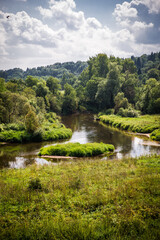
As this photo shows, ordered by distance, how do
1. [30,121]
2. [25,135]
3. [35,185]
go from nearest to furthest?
[35,185] < [25,135] < [30,121]

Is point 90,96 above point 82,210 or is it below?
above

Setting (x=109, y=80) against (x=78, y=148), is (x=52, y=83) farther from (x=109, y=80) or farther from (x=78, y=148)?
(x=78, y=148)

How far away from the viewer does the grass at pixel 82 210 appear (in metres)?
6.03

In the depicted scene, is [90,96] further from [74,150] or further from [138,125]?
[74,150]

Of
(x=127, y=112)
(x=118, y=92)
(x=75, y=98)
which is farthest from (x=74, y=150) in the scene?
(x=75, y=98)

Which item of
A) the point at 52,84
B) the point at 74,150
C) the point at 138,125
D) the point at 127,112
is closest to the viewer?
the point at 74,150

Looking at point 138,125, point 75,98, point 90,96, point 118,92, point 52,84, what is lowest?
point 138,125

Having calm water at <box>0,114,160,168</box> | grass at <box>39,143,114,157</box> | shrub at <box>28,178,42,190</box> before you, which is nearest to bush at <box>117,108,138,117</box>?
calm water at <box>0,114,160,168</box>

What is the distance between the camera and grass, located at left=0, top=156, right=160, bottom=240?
603 cm

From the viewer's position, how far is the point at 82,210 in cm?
819

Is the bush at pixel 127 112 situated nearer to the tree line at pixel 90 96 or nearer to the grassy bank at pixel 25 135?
the tree line at pixel 90 96

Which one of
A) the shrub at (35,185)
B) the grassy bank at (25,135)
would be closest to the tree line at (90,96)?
the grassy bank at (25,135)

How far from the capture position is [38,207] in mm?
8250

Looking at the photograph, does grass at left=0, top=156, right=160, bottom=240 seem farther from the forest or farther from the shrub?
the forest
